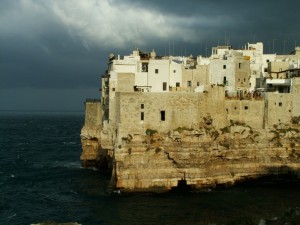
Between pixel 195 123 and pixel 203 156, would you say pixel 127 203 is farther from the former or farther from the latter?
pixel 195 123

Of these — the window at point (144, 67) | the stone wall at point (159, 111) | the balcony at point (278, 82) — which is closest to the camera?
the stone wall at point (159, 111)

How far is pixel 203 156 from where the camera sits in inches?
1988

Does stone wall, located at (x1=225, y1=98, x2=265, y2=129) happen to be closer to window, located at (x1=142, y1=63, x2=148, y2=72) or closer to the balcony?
the balcony

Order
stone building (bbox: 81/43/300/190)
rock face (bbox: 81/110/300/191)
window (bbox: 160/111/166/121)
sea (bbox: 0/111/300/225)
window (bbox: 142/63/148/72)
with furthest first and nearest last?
1. window (bbox: 142/63/148/72)
2. window (bbox: 160/111/166/121)
3. stone building (bbox: 81/43/300/190)
4. rock face (bbox: 81/110/300/191)
5. sea (bbox: 0/111/300/225)

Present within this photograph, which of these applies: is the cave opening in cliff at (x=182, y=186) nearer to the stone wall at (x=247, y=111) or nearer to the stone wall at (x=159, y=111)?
the stone wall at (x=159, y=111)

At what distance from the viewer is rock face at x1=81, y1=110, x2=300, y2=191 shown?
49.2 meters

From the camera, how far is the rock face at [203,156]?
49.2m

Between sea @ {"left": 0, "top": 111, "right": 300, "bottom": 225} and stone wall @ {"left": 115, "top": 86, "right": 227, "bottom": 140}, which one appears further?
stone wall @ {"left": 115, "top": 86, "right": 227, "bottom": 140}

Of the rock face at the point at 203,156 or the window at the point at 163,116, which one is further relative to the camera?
the window at the point at 163,116

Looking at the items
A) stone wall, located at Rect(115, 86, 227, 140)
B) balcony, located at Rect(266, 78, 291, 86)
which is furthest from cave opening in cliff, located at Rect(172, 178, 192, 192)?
balcony, located at Rect(266, 78, 291, 86)

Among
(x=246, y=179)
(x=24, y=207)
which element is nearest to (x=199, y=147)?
(x=246, y=179)

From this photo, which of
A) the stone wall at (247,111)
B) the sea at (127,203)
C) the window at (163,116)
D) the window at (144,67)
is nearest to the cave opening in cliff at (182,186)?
the sea at (127,203)

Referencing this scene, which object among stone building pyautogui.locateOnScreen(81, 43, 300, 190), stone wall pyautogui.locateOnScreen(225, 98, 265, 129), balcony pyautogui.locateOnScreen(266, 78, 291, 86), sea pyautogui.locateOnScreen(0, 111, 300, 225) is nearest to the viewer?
sea pyautogui.locateOnScreen(0, 111, 300, 225)

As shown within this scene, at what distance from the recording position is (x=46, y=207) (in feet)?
154
